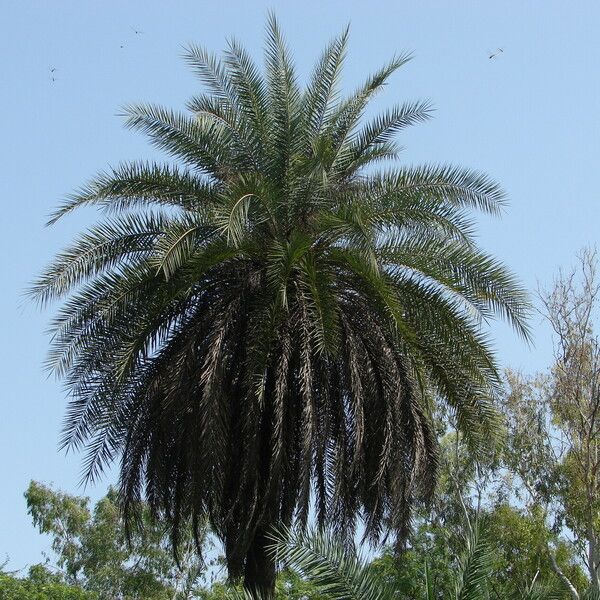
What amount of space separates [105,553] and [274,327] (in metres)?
23.0

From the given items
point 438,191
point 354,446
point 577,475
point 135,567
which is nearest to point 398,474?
point 354,446

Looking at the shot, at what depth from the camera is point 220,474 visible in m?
12.1

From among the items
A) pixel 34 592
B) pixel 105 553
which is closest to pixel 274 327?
pixel 34 592

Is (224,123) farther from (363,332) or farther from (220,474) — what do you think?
(220,474)

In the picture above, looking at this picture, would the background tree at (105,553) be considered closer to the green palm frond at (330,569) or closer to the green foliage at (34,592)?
the green foliage at (34,592)

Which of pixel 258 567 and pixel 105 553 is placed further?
pixel 105 553

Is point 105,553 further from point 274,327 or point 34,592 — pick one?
point 274,327

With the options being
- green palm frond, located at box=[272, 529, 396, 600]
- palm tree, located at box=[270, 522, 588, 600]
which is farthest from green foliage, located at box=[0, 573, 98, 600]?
green palm frond, located at box=[272, 529, 396, 600]

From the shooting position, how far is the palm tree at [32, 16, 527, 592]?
12359 millimetres

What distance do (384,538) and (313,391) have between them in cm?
216

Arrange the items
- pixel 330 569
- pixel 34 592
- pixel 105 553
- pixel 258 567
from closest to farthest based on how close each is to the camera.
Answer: pixel 330 569 < pixel 258 567 < pixel 34 592 < pixel 105 553

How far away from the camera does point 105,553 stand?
33.5m

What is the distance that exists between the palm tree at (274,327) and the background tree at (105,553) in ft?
60.4

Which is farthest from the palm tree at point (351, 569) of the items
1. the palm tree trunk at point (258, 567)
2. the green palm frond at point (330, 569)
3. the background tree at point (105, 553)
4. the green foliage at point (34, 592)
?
the background tree at point (105, 553)
